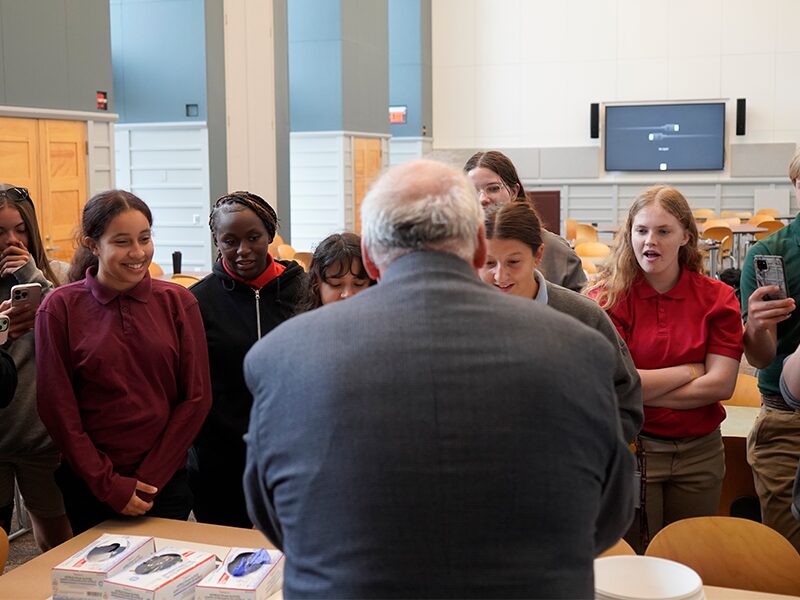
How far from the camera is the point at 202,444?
3002 mm

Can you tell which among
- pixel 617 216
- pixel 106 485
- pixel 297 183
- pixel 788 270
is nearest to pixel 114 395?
pixel 106 485

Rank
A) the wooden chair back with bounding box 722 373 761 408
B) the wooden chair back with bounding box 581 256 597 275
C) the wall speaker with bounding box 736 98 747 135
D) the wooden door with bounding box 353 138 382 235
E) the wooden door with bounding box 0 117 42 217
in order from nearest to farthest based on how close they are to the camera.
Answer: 1. the wooden chair back with bounding box 722 373 761 408
2. the wooden chair back with bounding box 581 256 597 275
3. the wooden door with bounding box 0 117 42 217
4. the wooden door with bounding box 353 138 382 235
5. the wall speaker with bounding box 736 98 747 135

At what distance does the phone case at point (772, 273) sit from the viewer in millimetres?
2863

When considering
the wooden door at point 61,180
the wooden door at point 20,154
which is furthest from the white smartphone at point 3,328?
the wooden door at point 61,180

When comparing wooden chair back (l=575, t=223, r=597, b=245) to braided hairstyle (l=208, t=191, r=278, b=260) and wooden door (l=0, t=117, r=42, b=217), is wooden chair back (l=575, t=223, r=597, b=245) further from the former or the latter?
braided hairstyle (l=208, t=191, r=278, b=260)

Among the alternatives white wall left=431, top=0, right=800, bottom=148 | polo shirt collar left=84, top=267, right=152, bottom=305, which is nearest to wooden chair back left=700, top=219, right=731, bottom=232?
white wall left=431, top=0, right=800, bottom=148

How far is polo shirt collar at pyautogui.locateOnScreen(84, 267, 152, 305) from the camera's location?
2.73 meters

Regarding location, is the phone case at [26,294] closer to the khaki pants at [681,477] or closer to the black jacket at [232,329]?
the black jacket at [232,329]

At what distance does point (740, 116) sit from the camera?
16.0 metres

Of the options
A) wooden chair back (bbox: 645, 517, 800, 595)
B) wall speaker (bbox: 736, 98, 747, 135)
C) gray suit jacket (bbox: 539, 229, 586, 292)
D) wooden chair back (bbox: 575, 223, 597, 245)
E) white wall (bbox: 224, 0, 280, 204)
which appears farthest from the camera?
wall speaker (bbox: 736, 98, 747, 135)

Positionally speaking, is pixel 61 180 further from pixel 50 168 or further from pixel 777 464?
pixel 777 464

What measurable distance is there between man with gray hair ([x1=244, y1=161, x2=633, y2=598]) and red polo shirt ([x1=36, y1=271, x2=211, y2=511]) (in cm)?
147

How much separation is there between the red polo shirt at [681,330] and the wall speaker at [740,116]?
14194 millimetres

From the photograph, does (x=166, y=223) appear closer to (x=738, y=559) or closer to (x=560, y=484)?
(x=738, y=559)
